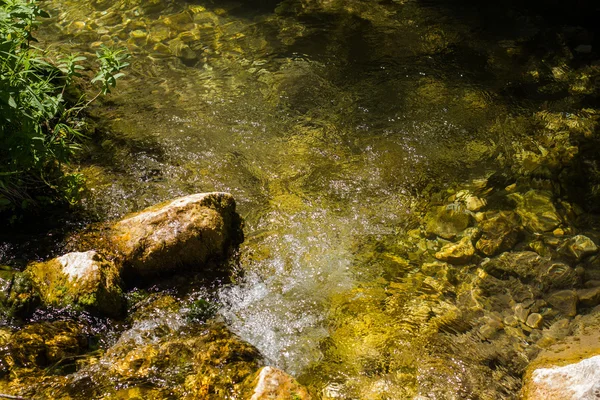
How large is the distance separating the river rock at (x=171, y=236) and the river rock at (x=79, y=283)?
271 mm

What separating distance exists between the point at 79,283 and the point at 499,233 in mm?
3554

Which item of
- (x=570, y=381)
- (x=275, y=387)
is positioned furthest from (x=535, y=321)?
(x=275, y=387)

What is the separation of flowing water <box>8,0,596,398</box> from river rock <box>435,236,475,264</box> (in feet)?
1.17

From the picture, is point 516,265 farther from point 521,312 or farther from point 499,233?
point 521,312

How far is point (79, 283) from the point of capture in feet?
11.6

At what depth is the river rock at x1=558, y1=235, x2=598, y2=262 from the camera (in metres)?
4.29

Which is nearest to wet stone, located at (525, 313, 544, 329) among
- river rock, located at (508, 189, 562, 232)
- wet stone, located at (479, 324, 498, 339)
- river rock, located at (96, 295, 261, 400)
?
wet stone, located at (479, 324, 498, 339)

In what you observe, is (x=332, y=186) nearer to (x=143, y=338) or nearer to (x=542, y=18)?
(x=143, y=338)

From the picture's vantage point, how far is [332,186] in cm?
491

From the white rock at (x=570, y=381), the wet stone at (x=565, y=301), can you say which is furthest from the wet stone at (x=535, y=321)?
the white rock at (x=570, y=381)

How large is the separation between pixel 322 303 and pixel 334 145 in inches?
81.9

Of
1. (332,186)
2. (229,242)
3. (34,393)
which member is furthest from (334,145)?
(34,393)

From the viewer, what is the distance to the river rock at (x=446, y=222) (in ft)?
14.8

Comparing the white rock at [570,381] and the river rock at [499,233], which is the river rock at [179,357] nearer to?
the white rock at [570,381]
